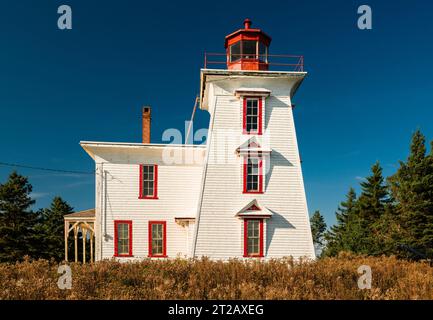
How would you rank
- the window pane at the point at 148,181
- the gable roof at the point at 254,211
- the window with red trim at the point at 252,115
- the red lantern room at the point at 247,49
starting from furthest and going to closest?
the window pane at the point at 148,181, the red lantern room at the point at 247,49, the window with red trim at the point at 252,115, the gable roof at the point at 254,211

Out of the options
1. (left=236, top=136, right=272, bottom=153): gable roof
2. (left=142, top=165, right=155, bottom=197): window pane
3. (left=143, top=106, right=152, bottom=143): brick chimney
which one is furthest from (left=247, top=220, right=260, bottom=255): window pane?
(left=143, top=106, right=152, bottom=143): brick chimney

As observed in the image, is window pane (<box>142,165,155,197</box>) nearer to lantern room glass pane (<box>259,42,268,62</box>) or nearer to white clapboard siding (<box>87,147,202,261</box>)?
white clapboard siding (<box>87,147,202,261</box>)

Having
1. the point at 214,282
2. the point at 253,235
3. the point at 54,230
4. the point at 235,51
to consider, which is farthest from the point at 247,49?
the point at 54,230

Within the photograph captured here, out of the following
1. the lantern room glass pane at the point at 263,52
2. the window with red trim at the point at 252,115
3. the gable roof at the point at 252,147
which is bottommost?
the gable roof at the point at 252,147

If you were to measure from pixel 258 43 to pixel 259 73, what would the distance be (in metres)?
2.06

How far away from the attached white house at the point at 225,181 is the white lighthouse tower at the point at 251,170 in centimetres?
5

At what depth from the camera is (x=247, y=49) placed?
1788 cm

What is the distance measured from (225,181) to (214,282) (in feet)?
26.4

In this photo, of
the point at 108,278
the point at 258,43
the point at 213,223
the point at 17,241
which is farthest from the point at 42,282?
the point at 17,241

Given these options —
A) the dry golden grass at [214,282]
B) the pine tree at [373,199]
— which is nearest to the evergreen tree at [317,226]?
the pine tree at [373,199]

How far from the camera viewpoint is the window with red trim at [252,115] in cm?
1686

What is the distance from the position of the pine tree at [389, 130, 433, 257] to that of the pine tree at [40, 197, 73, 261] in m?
32.7

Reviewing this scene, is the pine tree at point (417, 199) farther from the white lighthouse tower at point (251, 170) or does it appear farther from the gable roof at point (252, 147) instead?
the gable roof at point (252, 147)

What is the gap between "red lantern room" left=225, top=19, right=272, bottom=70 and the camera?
17422 millimetres
